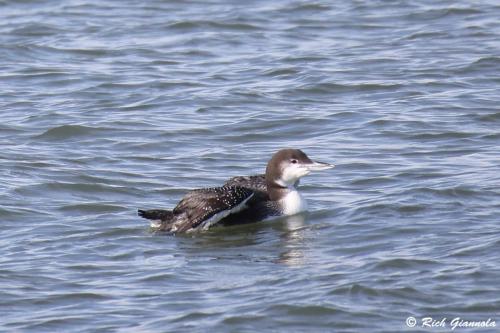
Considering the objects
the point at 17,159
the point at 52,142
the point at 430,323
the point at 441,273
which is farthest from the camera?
the point at 52,142

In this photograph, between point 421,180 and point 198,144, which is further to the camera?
point 198,144

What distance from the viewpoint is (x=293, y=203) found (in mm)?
11047

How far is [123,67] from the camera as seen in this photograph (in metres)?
17.7

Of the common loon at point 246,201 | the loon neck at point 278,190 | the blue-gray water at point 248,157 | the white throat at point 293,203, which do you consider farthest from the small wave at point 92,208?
the white throat at point 293,203

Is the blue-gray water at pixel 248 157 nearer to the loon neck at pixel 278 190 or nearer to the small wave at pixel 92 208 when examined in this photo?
the small wave at pixel 92 208

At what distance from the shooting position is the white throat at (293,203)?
1103 cm

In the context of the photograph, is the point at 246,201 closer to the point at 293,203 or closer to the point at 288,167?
the point at 293,203

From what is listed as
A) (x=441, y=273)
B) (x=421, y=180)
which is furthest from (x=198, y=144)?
(x=441, y=273)

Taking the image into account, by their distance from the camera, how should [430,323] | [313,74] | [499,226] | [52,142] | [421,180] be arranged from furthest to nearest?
[313,74], [52,142], [421,180], [499,226], [430,323]

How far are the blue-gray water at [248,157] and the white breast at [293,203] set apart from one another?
4.2 inches

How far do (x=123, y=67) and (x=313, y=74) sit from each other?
256 centimetres

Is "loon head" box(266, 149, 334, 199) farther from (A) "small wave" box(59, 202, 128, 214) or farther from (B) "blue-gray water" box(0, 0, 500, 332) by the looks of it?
(A) "small wave" box(59, 202, 128, 214)

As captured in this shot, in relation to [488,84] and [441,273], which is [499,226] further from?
[488,84]

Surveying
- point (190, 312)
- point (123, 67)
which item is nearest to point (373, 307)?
point (190, 312)
